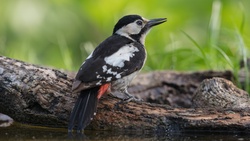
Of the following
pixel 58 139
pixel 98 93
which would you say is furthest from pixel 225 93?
pixel 58 139

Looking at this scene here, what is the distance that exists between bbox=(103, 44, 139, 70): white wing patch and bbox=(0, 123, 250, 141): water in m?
0.67

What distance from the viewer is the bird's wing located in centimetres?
529

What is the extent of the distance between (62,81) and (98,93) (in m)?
0.33

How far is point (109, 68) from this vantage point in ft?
18.2

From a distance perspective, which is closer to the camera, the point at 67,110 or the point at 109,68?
the point at 67,110

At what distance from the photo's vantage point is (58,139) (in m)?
4.93

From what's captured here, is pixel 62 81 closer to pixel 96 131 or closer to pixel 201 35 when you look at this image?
pixel 96 131

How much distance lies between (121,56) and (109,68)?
29 centimetres

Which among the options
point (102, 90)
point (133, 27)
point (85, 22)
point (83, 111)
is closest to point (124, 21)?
point (133, 27)

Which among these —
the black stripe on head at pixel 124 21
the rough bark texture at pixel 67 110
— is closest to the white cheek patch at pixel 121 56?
the rough bark texture at pixel 67 110

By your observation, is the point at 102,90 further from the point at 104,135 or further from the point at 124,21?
the point at 124,21

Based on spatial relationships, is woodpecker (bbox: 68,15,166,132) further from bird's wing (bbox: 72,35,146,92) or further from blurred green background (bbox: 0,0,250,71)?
blurred green background (bbox: 0,0,250,71)

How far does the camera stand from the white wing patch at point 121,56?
5668 millimetres

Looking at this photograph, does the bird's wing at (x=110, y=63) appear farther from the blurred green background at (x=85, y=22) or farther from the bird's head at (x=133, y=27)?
the blurred green background at (x=85, y=22)
